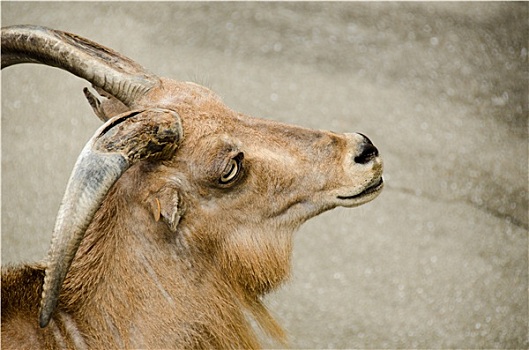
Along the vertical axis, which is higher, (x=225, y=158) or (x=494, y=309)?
(x=225, y=158)

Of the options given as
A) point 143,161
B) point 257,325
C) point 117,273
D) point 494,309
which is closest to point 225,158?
point 143,161

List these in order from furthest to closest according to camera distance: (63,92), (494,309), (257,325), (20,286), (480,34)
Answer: (480,34) → (63,92) → (494,309) → (257,325) → (20,286)

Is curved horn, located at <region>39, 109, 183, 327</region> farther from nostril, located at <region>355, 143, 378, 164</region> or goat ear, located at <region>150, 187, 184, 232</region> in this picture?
nostril, located at <region>355, 143, 378, 164</region>

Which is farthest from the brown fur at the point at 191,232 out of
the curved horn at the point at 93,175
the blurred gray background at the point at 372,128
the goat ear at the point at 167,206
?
the blurred gray background at the point at 372,128

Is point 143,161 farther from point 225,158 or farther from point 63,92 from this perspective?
point 63,92

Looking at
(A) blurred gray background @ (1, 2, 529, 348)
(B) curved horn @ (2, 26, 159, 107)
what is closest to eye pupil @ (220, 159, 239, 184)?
(B) curved horn @ (2, 26, 159, 107)

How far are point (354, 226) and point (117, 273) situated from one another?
3.31 metres

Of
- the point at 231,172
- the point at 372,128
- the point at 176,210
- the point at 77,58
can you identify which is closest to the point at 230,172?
the point at 231,172

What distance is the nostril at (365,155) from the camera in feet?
14.2

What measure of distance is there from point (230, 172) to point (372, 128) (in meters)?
3.64

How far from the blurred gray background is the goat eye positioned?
236cm

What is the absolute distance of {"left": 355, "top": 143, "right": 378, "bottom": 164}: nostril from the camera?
14.2 ft

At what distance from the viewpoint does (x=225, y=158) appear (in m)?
4.11

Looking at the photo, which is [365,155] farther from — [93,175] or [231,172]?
[93,175]
